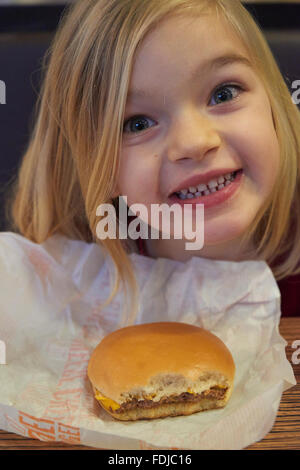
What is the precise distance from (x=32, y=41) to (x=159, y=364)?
3.00 ft

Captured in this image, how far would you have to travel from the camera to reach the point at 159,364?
2.26ft

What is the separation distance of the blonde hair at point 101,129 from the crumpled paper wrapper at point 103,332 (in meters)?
0.04

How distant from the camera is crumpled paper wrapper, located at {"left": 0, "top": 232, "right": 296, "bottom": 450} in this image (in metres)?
0.63

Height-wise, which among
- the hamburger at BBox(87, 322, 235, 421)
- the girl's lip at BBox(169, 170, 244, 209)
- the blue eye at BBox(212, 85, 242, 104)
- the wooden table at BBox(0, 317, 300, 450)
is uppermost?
the blue eye at BBox(212, 85, 242, 104)

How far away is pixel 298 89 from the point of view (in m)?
1.05

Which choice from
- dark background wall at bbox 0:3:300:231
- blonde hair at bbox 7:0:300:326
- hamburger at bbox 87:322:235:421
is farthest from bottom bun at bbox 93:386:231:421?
dark background wall at bbox 0:3:300:231

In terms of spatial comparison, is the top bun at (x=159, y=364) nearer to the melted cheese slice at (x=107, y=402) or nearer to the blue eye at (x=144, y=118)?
the melted cheese slice at (x=107, y=402)

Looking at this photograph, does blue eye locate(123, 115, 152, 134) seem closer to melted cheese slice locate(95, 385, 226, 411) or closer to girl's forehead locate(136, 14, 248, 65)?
girl's forehead locate(136, 14, 248, 65)

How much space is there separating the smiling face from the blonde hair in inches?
0.8

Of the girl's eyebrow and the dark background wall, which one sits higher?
the dark background wall

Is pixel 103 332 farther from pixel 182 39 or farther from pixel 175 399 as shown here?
pixel 182 39
